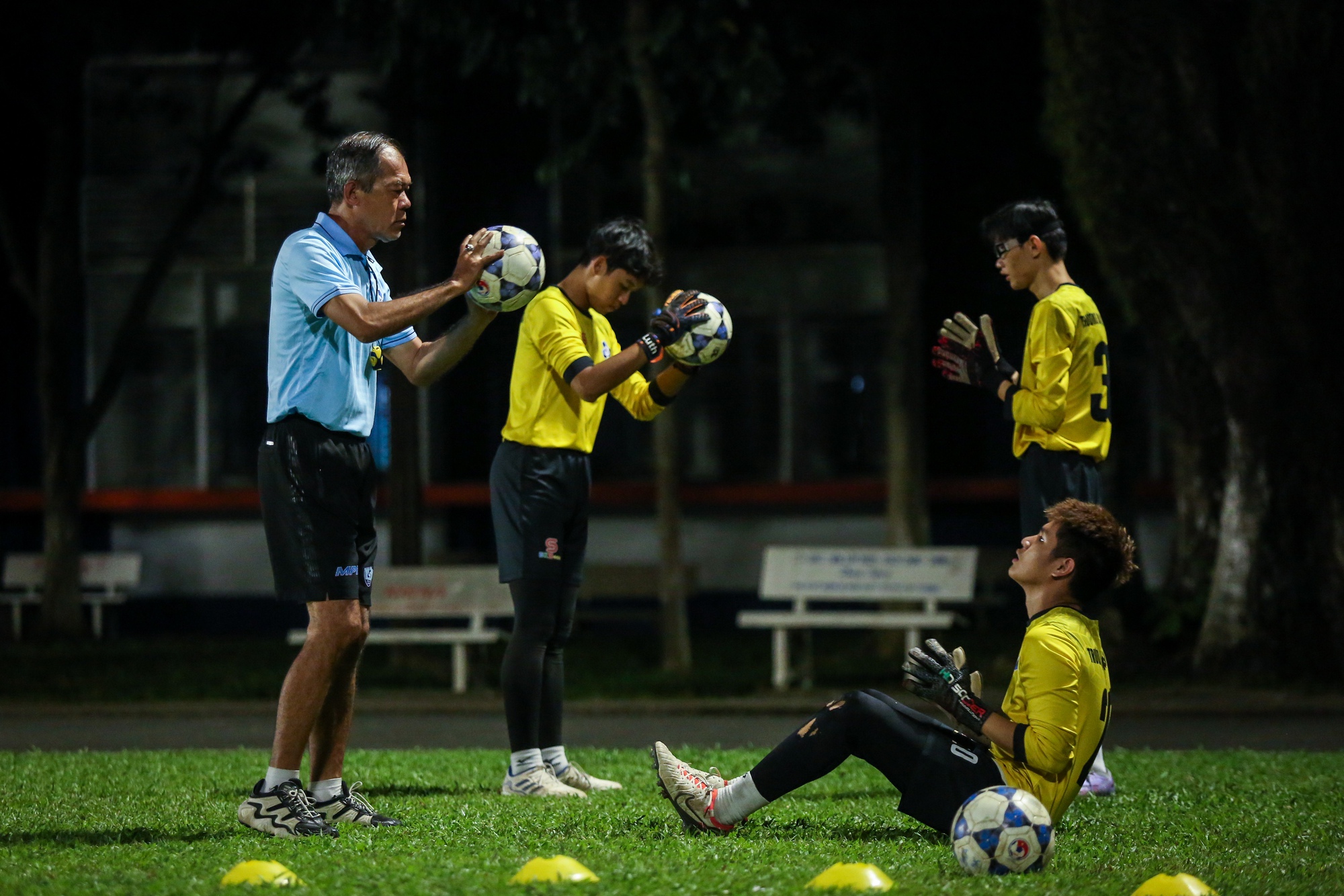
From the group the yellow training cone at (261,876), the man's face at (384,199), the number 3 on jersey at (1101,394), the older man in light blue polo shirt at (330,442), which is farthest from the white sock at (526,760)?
the number 3 on jersey at (1101,394)

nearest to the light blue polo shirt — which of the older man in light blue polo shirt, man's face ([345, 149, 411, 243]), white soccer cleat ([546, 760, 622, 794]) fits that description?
the older man in light blue polo shirt

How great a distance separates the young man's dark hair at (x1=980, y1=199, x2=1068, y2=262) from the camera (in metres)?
6.91

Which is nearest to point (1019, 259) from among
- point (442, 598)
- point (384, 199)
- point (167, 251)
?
point (384, 199)

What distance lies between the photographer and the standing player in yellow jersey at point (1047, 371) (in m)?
6.71

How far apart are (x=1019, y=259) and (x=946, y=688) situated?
2.48m

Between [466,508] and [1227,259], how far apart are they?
9.78 metres

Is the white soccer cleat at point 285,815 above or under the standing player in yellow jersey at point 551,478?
under

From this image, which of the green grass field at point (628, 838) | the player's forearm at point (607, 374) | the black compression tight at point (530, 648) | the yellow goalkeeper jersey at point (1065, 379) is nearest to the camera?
the green grass field at point (628, 838)

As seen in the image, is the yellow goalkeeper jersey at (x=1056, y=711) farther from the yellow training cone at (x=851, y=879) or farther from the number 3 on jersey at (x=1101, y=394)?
Answer: the number 3 on jersey at (x=1101, y=394)

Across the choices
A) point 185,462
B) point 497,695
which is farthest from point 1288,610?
point 185,462

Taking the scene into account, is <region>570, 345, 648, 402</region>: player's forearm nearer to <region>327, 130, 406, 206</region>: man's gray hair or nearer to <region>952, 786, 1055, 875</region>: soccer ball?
<region>327, 130, 406, 206</region>: man's gray hair

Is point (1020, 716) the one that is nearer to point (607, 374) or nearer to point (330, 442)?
point (607, 374)

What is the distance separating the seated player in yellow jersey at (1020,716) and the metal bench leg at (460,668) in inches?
311

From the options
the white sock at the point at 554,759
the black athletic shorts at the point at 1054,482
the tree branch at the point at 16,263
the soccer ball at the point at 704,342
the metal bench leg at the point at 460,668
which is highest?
the tree branch at the point at 16,263
